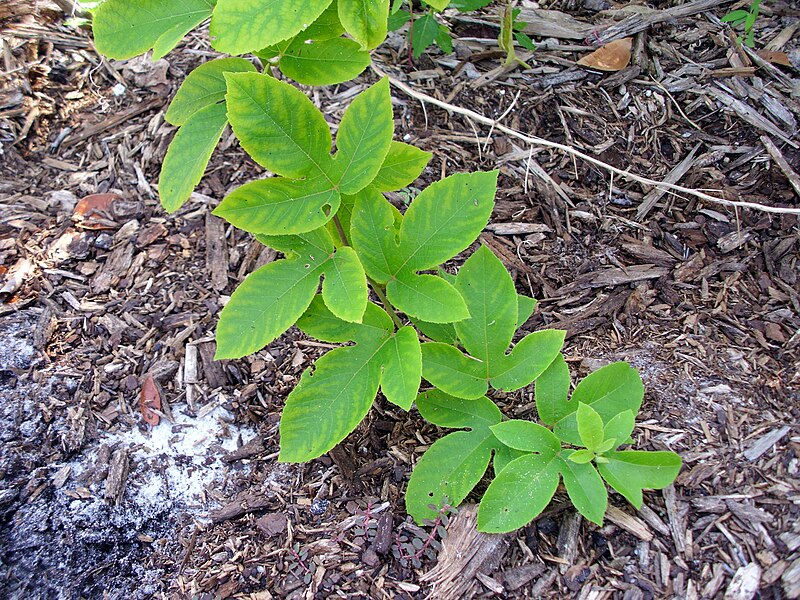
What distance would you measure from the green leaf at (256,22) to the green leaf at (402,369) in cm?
78

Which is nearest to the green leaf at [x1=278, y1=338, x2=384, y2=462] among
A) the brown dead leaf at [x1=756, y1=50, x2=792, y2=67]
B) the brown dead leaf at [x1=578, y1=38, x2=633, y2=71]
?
the brown dead leaf at [x1=578, y1=38, x2=633, y2=71]

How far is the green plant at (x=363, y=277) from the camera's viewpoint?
154 centimetres

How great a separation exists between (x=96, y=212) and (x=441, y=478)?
1.81 m

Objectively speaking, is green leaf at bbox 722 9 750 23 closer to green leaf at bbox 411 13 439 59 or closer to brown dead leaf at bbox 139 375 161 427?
green leaf at bbox 411 13 439 59

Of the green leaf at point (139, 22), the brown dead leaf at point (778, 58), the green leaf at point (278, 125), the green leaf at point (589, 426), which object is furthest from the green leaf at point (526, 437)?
the brown dead leaf at point (778, 58)

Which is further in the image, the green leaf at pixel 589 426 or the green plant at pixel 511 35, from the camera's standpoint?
the green plant at pixel 511 35

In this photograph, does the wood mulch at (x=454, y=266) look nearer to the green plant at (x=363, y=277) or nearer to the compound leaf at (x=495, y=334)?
the green plant at (x=363, y=277)

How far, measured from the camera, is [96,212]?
2643mm

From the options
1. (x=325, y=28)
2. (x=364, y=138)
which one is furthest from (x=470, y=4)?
(x=364, y=138)

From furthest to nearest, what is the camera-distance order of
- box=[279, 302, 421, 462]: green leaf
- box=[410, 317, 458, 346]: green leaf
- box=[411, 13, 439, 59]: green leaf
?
box=[411, 13, 439, 59]: green leaf → box=[410, 317, 458, 346]: green leaf → box=[279, 302, 421, 462]: green leaf

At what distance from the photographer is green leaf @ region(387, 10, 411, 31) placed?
254 cm

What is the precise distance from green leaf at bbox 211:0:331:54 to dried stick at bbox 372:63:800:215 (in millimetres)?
851

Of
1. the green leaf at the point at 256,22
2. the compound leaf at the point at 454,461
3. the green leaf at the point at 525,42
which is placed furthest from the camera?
the green leaf at the point at 525,42

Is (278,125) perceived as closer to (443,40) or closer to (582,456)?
(582,456)
